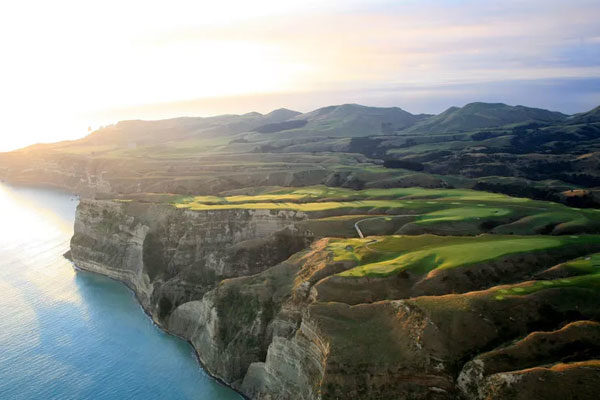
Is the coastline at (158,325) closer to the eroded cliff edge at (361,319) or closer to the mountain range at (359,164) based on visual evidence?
the eroded cliff edge at (361,319)

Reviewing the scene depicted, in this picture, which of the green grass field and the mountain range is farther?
the mountain range

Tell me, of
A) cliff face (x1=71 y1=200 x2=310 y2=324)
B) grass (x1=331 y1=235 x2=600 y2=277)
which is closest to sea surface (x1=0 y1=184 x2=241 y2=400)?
cliff face (x1=71 y1=200 x2=310 y2=324)

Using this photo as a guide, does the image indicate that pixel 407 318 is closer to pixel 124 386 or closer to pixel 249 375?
pixel 249 375

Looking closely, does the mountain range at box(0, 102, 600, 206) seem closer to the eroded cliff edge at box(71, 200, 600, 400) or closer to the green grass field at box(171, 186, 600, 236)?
the green grass field at box(171, 186, 600, 236)

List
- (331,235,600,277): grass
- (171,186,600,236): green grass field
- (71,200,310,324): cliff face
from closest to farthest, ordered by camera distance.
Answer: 1. (331,235,600,277): grass
2. (71,200,310,324): cliff face
3. (171,186,600,236): green grass field

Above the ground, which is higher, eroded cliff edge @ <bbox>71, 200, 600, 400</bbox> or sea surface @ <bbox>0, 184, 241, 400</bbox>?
eroded cliff edge @ <bbox>71, 200, 600, 400</bbox>

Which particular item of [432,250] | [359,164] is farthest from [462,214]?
[359,164]

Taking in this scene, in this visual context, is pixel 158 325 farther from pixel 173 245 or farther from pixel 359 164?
pixel 359 164
